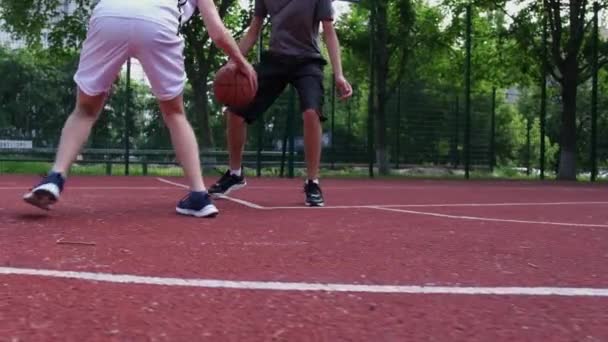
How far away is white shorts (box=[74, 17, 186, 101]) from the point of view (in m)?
4.09

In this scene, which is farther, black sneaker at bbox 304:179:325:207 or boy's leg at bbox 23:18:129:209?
black sneaker at bbox 304:179:325:207

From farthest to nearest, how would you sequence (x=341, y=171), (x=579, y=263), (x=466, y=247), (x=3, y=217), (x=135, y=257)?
1. (x=341, y=171)
2. (x=3, y=217)
3. (x=466, y=247)
4. (x=579, y=263)
5. (x=135, y=257)

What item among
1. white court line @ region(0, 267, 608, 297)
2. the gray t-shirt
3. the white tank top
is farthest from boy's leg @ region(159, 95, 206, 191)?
white court line @ region(0, 267, 608, 297)

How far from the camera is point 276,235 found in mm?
3705

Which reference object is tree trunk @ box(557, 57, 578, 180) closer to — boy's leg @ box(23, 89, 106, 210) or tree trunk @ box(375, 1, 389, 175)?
tree trunk @ box(375, 1, 389, 175)

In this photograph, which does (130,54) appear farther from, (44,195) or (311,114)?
(311,114)

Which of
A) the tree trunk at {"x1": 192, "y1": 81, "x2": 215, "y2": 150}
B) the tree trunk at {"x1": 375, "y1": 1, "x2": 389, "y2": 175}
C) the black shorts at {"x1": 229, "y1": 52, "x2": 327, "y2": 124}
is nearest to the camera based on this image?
the black shorts at {"x1": 229, "y1": 52, "x2": 327, "y2": 124}

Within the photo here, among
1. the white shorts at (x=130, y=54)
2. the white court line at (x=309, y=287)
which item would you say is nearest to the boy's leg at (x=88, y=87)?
the white shorts at (x=130, y=54)

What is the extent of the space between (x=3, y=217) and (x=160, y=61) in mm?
1233

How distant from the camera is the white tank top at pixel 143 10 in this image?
4.09 meters

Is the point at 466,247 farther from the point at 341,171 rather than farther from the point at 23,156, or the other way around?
the point at 341,171

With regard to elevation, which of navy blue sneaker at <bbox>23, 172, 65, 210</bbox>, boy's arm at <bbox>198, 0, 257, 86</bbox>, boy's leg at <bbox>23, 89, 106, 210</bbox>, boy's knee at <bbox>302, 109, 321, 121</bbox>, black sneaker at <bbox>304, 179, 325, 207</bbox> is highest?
boy's arm at <bbox>198, 0, 257, 86</bbox>

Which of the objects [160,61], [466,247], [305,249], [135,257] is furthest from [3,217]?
[466,247]

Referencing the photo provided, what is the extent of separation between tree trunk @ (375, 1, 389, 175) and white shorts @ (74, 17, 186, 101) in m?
16.5
